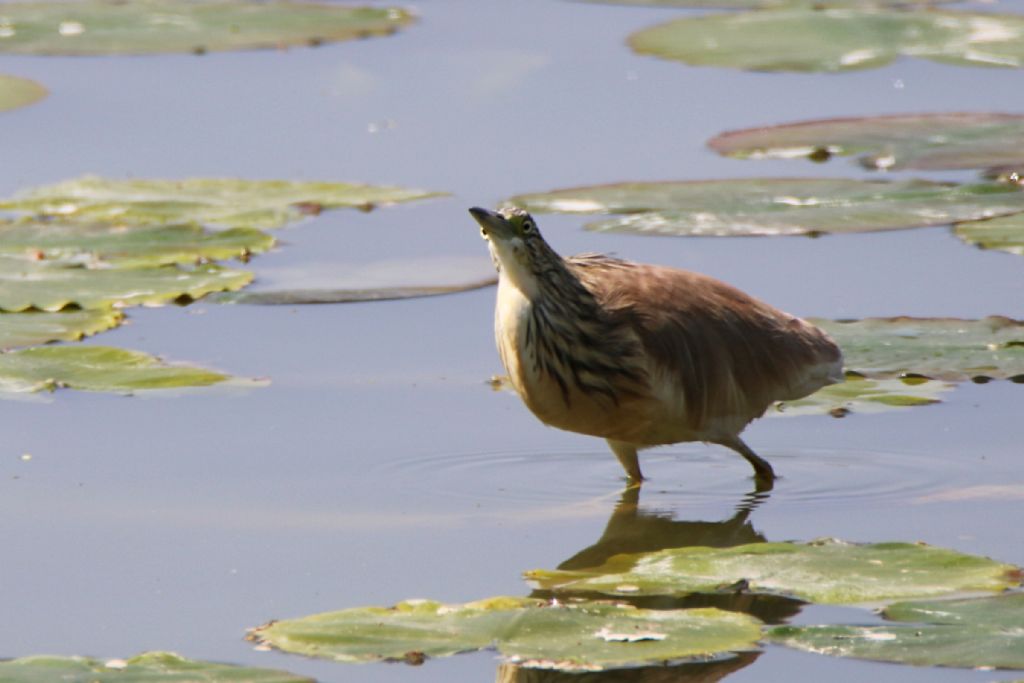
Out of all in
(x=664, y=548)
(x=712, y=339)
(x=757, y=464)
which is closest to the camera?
(x=664, y=548)

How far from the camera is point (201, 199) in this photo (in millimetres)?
10008

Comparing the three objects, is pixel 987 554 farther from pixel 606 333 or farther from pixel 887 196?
pixel 887 196

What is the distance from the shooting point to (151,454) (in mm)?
6973

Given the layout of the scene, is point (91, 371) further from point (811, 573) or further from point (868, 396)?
point (811, 573)

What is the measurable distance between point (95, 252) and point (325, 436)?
228 centimetres

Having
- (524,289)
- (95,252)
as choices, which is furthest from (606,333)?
(95,252)

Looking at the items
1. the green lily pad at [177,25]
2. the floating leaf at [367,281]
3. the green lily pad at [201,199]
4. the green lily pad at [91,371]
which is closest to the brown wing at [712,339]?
the green lily pad at [91,371]

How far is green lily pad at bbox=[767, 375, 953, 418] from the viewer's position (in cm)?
712

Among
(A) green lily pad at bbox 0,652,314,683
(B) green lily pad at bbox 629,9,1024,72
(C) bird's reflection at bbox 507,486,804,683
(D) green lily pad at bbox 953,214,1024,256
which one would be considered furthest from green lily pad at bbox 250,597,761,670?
(B) green lily pad at bbox 629,9,1024,72

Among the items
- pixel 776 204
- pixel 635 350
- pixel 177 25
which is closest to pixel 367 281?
pixel 776 204

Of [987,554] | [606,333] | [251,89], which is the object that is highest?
[251,89]

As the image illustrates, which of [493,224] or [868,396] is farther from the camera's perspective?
[868,396]

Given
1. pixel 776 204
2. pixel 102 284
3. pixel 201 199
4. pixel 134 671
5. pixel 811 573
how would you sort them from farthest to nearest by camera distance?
pixel 201 199 < pixel 776 204 < pixel 102 284 < pixel 811 573 < pixel 134 671

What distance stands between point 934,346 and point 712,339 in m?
1.01
